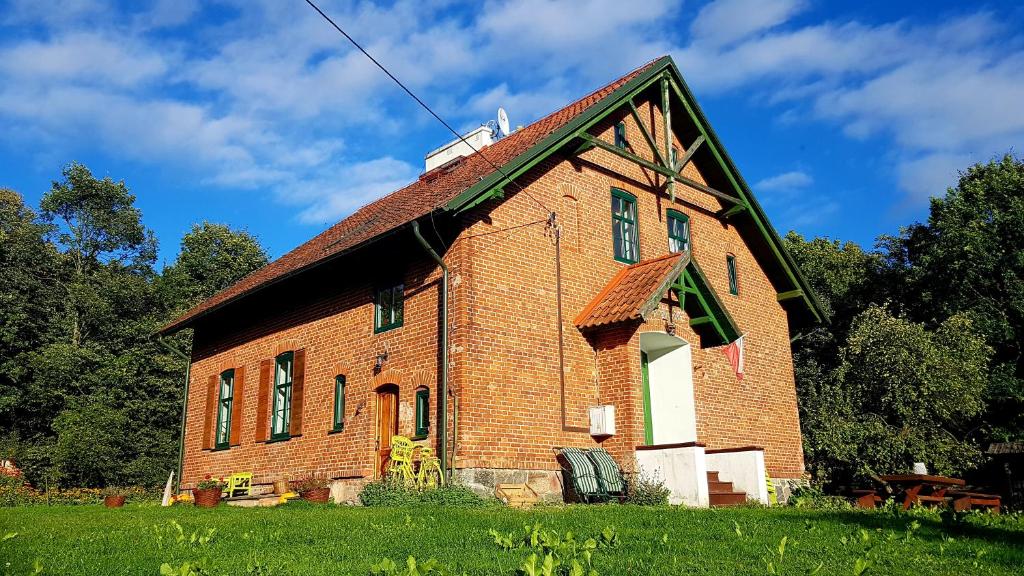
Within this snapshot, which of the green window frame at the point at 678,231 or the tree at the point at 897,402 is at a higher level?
the green window frame at the point at 678,231

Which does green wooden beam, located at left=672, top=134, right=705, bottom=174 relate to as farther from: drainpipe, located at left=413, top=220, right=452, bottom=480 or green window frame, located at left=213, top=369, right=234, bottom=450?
green window frame, located at left=213, top=369, right=234, bottom=450

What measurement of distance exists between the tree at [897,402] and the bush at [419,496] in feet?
35.7

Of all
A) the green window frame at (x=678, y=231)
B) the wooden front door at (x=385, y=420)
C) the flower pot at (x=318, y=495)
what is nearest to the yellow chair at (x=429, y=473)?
the wooden front door at (x=385, y=420)

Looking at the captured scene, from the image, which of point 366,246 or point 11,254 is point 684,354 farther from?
point 11,254

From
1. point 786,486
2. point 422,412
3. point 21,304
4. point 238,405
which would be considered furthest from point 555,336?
point 21,304

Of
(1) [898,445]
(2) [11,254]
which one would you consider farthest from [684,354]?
(2) [11,254]

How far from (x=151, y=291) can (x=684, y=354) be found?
2861 cm

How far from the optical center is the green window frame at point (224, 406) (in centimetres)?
1930

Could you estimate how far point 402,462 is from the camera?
42.8 feet

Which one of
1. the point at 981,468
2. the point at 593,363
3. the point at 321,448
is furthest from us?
the point at 981,468

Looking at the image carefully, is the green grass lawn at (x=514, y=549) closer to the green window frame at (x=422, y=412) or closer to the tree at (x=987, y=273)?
the green window frame at (x=422, y=412)

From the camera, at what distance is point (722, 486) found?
47.7ft

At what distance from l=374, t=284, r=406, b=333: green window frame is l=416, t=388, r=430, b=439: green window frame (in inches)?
58.0

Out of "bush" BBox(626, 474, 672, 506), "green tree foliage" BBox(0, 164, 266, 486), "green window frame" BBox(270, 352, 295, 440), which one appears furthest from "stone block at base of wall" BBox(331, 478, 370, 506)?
"green tree foliage" BBox(0, 164, 266, 486)
